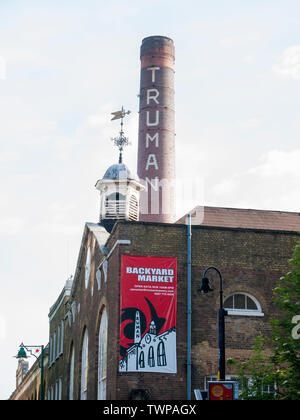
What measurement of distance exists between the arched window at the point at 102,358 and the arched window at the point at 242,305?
5480mm

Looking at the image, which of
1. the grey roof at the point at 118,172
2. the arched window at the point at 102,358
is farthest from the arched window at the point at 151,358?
the grey roof at the point at 118,172

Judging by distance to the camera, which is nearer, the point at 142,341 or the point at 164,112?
the point at 142,341

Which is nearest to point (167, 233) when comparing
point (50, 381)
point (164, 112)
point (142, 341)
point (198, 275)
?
point (198, 275)

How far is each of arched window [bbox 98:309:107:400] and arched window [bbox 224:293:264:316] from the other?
18.0 ft

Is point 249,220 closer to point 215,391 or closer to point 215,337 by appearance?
point 215,337

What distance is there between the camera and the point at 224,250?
29875mm

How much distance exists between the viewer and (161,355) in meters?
27.9

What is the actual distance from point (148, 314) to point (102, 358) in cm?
429

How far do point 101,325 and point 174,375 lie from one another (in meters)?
5.80

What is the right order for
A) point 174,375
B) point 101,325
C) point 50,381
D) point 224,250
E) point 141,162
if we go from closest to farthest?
point 174,375
point 224,250
point 101,325
point 50,381
point 141,162


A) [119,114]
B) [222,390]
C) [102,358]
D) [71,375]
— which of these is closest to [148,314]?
[102,358]

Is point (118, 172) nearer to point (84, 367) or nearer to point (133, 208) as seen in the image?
point (133, 208)

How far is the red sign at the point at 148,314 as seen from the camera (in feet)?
91.2

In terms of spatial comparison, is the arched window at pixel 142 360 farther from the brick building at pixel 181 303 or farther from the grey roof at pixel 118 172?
the grey roof at pixel 118 172
